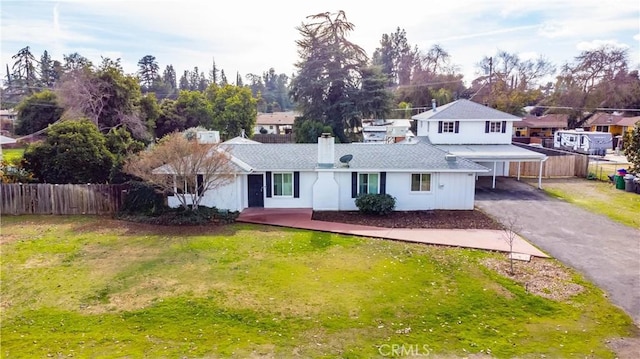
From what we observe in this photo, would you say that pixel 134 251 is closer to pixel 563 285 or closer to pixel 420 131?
pixel 563 285

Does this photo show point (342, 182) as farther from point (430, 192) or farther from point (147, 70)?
point (147, 70)

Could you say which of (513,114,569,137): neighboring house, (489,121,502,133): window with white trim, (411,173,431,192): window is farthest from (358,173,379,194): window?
(513,114,569,137): neighboring house

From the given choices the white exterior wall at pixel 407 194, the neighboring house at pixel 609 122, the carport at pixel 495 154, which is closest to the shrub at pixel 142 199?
the white exterior wall at pixel 407 194

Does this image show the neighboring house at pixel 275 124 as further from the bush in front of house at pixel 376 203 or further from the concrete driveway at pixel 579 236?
the bush in front of house at pixel 376 203

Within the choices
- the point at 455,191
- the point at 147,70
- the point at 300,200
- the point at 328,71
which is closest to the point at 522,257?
the point at 455,191

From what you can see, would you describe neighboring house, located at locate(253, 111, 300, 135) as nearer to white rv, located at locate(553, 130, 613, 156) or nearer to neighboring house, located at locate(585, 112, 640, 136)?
white rv, located at locate(553, 130, 613, 156)
